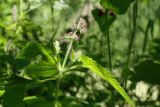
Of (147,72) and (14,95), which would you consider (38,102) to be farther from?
(147,72)

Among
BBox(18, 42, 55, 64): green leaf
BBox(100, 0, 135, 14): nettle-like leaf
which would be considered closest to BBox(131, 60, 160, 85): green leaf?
BBox(100, 0, 135, 14): nettle-like leaf

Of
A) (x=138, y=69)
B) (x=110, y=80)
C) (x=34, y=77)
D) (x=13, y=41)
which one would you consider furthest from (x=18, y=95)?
(x=13, y=41)

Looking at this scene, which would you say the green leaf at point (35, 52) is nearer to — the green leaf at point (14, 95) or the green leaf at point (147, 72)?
the green leaf at point (14, 95)

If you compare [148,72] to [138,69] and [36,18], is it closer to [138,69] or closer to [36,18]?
[138,69]

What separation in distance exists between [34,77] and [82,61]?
104 millimetres

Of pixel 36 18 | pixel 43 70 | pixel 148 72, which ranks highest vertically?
pixel 43 70

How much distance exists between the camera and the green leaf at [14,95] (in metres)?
0.78

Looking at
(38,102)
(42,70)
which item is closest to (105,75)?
(42,70)

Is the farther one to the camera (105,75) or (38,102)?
(38,102)

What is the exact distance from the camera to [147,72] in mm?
1104

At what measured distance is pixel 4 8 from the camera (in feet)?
6.59

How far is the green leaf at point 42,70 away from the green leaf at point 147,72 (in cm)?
35

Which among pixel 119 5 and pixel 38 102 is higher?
pixel 119 5

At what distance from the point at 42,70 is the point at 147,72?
399 millimetres
